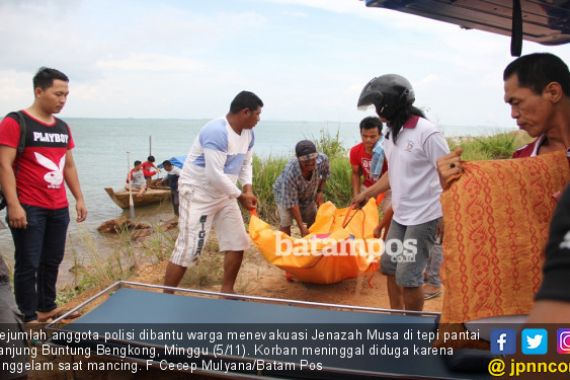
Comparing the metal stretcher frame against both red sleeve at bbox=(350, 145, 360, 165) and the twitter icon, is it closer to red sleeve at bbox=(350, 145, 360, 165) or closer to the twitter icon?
the twitter icon

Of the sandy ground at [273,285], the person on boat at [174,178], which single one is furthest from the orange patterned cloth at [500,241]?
the person on boat at [174,178]

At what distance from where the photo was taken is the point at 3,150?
128 inches

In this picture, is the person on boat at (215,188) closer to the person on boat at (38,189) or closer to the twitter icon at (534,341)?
the person on boat at (38,189)

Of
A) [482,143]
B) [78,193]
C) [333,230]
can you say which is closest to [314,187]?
[333,230]

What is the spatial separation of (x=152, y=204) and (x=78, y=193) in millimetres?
9440

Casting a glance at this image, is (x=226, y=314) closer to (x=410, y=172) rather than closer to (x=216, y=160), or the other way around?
(x=216, y=160)

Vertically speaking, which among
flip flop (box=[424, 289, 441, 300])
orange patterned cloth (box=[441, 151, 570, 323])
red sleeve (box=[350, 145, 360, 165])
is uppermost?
red sleeve (box=[350, 145, 360, 165])

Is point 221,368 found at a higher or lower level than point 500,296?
lower

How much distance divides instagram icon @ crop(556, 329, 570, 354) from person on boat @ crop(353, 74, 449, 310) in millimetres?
2110

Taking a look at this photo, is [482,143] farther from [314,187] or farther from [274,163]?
[314,187]

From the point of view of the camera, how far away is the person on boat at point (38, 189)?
3289 millimetres

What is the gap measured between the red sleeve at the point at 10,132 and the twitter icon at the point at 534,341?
3.56 m

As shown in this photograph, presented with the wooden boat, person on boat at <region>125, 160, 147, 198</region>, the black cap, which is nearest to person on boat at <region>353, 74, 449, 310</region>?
the black cap

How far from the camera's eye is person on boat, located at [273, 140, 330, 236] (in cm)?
483
